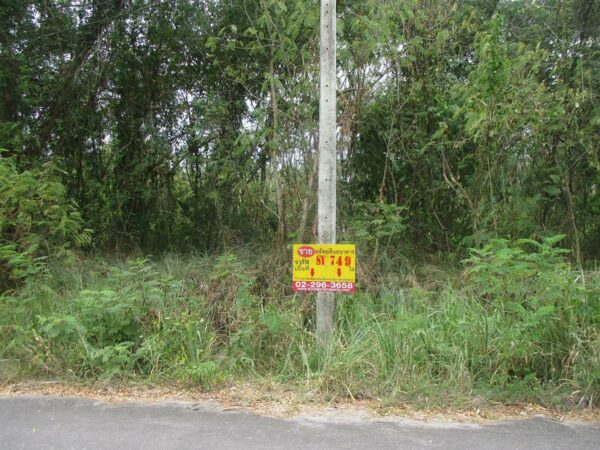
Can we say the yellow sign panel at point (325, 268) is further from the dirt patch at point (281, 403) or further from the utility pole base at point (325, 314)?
the dirt patch at point (281, 403)

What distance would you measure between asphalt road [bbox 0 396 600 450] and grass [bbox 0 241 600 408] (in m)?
0.44

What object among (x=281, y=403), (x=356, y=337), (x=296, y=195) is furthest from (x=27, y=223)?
(x=356, y=337)

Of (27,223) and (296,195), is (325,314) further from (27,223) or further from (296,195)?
(27,223)

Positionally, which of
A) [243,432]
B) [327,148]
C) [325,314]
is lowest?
[243,432]

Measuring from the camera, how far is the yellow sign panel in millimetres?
5094

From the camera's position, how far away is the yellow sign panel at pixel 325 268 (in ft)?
16.7

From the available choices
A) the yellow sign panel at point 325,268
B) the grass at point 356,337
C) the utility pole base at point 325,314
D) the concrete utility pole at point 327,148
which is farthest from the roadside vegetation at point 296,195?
the yellow sign panel at point 325,268

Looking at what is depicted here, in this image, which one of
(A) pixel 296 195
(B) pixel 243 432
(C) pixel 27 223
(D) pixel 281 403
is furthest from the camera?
(A) pixel 296 195

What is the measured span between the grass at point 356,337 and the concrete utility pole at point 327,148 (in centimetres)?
35

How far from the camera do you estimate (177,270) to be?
7484 mm

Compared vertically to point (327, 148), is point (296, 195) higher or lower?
lower

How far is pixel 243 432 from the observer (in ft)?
12.7

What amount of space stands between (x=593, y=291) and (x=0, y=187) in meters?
7.24

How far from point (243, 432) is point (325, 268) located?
1860 mm
